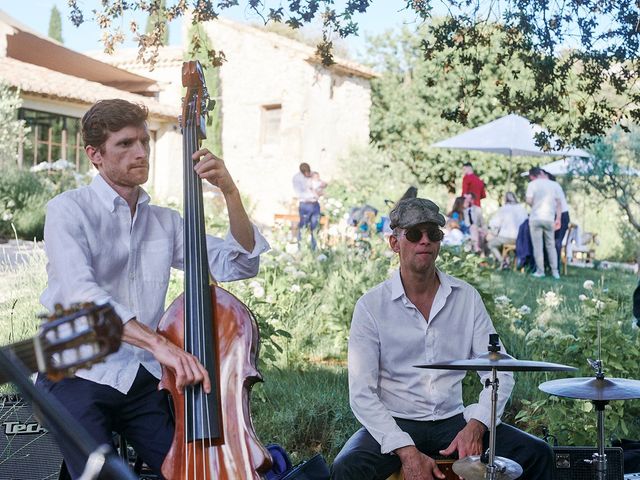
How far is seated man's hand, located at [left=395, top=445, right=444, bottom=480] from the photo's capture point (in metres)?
3.31

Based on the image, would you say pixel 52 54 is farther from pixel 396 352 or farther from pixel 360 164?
pixel 396 352

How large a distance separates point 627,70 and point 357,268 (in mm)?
3263

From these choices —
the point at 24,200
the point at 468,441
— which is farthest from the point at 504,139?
the point at 468,441

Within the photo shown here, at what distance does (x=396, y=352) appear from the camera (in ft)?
12.1

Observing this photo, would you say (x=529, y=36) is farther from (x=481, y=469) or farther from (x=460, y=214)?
(x=460, y=214)

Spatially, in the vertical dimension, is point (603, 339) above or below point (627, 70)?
below

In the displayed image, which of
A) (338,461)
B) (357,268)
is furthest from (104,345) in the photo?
(357,268)

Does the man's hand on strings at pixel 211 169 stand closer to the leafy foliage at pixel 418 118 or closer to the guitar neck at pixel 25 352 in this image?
the guitar neck at pixel 25 352

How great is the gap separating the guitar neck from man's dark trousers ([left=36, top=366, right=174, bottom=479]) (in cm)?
148

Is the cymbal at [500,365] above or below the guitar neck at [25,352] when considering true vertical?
below

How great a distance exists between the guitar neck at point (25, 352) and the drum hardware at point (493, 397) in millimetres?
1891

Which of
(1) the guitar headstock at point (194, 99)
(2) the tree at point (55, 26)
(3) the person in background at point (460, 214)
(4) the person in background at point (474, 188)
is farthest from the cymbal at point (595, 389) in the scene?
(2) the tree at point (55, 26)

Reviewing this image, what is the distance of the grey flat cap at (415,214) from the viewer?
3617 millimetres

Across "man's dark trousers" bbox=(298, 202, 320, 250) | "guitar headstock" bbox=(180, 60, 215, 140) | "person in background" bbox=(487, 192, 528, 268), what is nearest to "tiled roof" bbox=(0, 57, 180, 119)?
"man's dark trousers" bbox=(298, 202, 320, 250)
